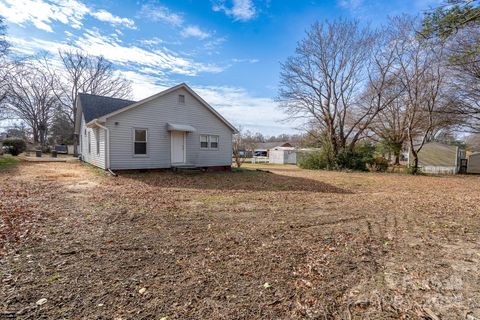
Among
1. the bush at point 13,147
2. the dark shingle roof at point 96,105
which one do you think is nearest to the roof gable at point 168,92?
the dark shingle roof at point 96,105

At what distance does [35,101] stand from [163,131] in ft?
107

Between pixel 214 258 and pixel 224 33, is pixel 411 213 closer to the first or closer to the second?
pixel 214 258

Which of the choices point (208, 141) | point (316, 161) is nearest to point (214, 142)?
point (208, 141)

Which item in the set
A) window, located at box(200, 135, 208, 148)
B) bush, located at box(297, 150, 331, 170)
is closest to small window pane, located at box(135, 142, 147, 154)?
window, located at box(200, 135, 208, 148)

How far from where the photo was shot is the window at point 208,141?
1496cm

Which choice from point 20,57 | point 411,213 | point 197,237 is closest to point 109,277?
point 197,237

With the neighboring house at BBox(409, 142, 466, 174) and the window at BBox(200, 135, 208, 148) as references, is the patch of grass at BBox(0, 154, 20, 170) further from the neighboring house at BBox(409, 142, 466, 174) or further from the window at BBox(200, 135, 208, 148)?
the neighboring house at BBox(409, 142, 466, 174)

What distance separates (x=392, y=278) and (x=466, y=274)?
1.01 m

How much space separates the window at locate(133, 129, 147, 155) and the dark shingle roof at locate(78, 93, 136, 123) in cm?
433

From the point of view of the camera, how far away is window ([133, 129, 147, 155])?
12538 millimetres

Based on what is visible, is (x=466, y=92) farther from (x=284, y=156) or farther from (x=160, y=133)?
(x=284, y=156)

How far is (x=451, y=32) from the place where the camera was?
4.77 metres

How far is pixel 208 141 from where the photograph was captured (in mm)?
15250

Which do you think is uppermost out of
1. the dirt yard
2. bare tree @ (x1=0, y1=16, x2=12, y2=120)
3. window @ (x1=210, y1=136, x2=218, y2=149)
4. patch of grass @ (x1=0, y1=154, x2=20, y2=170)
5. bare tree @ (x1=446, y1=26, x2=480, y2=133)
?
bare tree @ (x1=0, y1=16, x2=12, y2=120)
